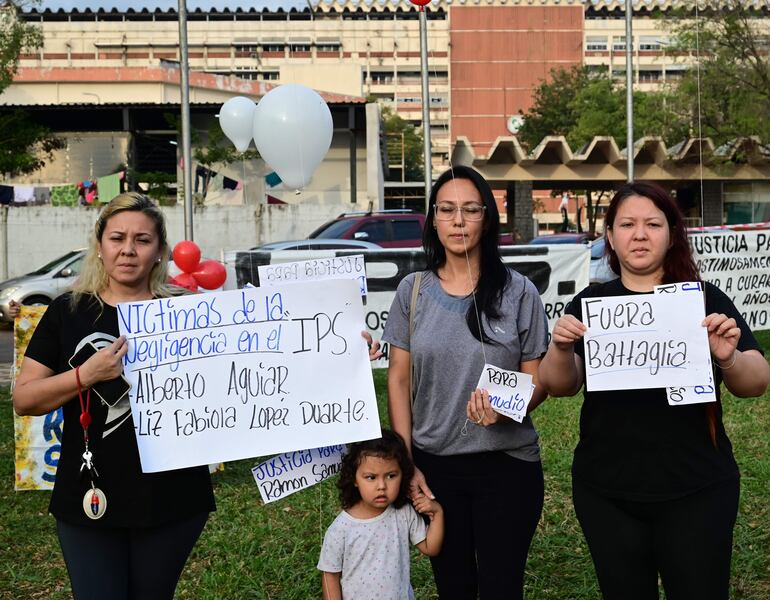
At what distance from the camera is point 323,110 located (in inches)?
378

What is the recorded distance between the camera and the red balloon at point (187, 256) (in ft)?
24.9

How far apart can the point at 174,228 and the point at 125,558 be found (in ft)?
73.0

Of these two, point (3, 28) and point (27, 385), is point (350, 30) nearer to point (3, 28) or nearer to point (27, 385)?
point (3, 28)

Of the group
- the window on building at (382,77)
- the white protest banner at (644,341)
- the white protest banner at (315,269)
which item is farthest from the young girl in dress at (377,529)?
the window on building at (382,77)

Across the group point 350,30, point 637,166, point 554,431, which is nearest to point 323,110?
point 554,431

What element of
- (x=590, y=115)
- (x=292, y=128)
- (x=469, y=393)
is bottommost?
(x=469, y=393)

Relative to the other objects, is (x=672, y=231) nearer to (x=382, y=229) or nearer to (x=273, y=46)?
(x=382, y=229)

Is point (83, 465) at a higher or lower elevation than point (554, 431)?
higher

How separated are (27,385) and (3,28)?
21596 mm

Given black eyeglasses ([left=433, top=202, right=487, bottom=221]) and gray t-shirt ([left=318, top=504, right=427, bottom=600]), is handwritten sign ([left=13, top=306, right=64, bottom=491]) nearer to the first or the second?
gray t-shirt ([left=318, top=504, right=427, bottom=600])

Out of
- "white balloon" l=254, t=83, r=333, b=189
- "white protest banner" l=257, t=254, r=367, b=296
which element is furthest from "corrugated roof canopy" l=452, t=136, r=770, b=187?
"white protest banner" l=257, t=254, r=367, b=296

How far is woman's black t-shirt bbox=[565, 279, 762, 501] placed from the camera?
9.39ft

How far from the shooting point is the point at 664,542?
9.49ft

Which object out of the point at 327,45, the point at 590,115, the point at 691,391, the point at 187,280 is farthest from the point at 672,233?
the point at 327,45
